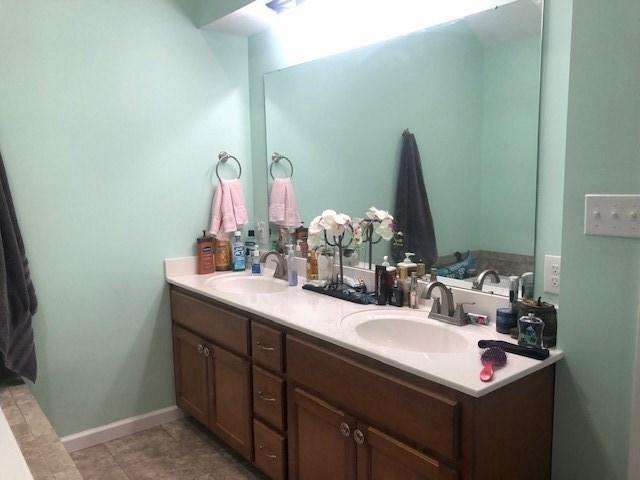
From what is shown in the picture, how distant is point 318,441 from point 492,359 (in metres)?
0.74

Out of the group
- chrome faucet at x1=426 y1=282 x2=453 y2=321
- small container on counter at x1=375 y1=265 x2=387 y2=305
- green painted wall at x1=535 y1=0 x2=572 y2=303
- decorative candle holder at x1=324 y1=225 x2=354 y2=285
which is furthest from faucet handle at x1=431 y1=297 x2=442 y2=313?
decorative candle holder at x1=324 y1=225 x2=354 y2=285

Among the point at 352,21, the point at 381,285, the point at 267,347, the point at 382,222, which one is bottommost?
the point at 267,347

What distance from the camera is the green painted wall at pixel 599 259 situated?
4.37ft

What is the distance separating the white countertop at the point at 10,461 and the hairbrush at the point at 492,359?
3.92 feet

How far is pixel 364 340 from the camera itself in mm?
1658

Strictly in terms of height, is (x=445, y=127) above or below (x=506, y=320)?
above

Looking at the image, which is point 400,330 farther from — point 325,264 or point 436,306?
point 325,264

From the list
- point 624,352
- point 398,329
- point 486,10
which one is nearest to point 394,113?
point 486,10

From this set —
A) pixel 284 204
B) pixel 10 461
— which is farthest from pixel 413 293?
pixel 10 461

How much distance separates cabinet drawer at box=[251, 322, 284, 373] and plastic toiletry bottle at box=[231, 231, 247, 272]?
0.80 metres

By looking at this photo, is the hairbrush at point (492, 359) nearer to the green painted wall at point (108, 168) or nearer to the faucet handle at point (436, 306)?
the faucet handle at point (436, 306)

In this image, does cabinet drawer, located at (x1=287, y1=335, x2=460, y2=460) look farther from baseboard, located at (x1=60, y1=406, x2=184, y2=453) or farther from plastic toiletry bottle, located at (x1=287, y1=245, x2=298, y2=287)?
baseboard, located at (x1=60, y1=406, x2=184, y2=453)

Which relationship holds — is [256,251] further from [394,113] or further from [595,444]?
[595,444]

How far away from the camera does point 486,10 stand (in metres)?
1.82
